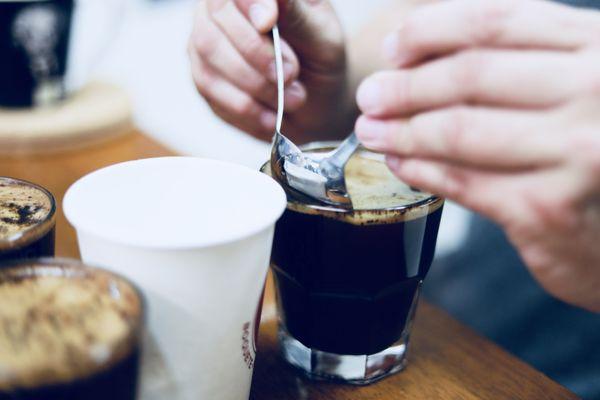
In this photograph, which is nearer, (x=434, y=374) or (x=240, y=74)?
(x=434, y=374)

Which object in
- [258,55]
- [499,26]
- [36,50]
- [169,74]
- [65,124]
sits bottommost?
[169,74]

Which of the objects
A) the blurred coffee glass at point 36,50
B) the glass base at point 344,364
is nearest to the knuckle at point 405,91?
the glass base at point 344,364

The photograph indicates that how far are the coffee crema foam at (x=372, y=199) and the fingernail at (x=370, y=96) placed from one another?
0.07 m

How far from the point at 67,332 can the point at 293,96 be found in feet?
1.59

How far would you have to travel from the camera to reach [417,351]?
1.86 ft

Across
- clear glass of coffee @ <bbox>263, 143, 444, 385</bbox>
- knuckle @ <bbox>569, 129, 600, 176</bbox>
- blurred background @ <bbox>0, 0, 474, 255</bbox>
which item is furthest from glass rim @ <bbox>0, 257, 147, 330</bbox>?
blurred background @ <bbox>0, 0, 474, 255</bbox>

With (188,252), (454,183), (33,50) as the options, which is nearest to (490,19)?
(454,183)

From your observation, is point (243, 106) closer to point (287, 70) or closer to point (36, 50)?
point (287, 70)

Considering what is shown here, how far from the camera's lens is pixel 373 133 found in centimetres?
46

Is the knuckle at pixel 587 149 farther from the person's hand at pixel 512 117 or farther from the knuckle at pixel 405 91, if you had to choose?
the knuckle at pixel 405 91

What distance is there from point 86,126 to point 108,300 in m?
0.76

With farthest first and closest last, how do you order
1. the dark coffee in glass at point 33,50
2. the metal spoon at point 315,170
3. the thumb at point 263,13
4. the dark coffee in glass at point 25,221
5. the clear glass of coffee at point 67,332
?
the dark coffee in glass at point 33,50
the thumb at point 263,13
the metal spoon at point 315,170
the dark coffee in glass at point 25,221
the clear glass of coffee at point 67,332

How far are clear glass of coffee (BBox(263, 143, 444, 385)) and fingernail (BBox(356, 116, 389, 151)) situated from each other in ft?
0.15

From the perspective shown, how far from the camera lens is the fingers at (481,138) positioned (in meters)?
0.37
